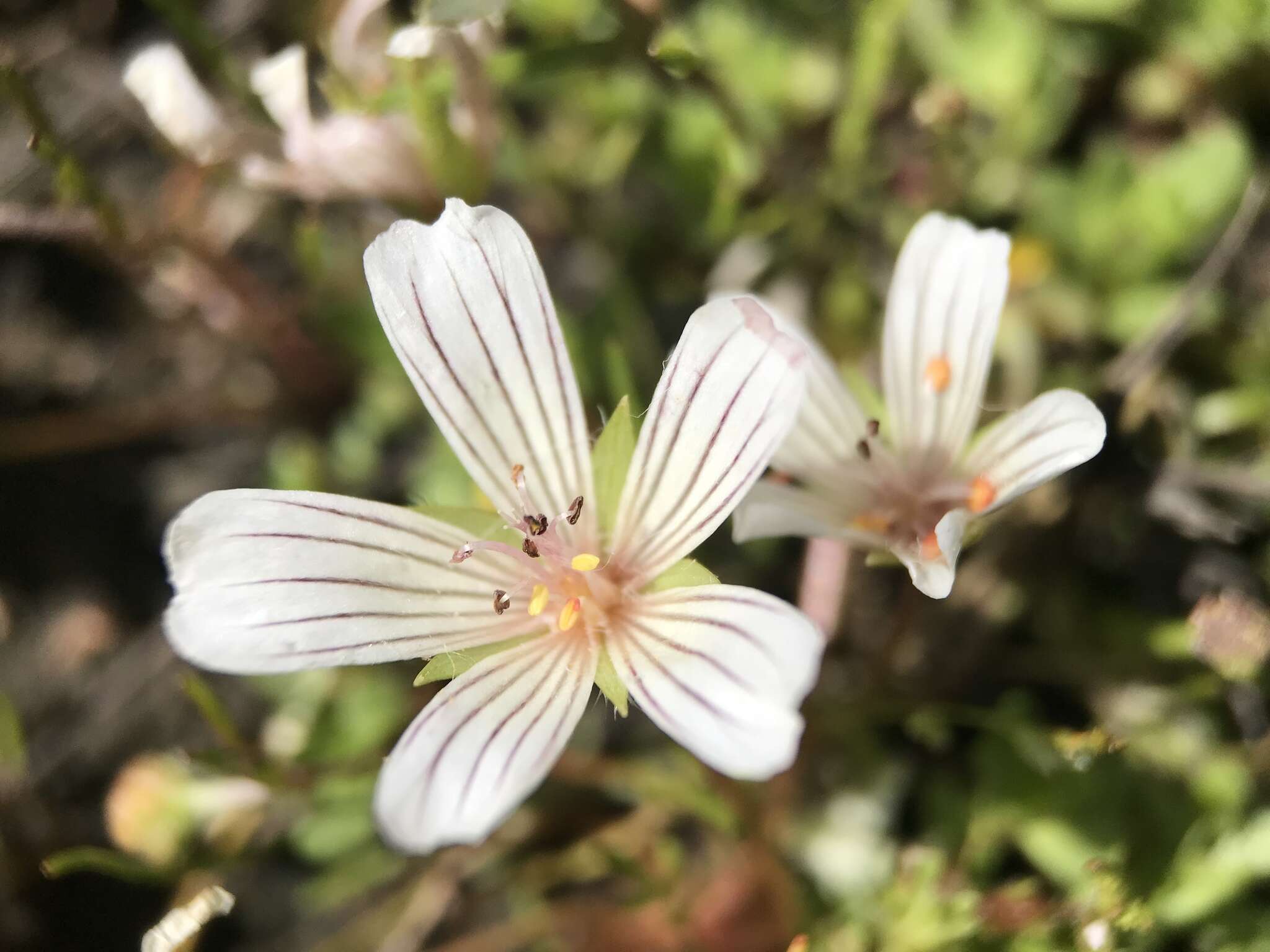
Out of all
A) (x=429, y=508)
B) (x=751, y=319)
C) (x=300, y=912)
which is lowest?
(x=300, y=912)

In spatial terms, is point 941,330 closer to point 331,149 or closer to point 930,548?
point 930,548

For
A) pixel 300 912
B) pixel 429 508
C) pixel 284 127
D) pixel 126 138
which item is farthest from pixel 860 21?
pixel 300 912

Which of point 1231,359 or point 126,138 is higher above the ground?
point 126,138

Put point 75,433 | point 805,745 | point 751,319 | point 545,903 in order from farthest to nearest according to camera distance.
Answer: point 75,433 → point 545,903 → point 805,745 → point 751,319

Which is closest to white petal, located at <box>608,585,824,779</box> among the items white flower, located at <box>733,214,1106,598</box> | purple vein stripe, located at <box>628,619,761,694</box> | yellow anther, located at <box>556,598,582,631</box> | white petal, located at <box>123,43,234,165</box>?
purple vein stripe, located at <box>628,619,761,694</box>

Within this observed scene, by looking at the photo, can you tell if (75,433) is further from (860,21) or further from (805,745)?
(860,21)

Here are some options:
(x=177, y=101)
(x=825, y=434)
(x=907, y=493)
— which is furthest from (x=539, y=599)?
(x=177, y=101)

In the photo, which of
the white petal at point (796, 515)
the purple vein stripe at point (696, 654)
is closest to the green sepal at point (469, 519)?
the purple vein stripe at point (696, 654)
